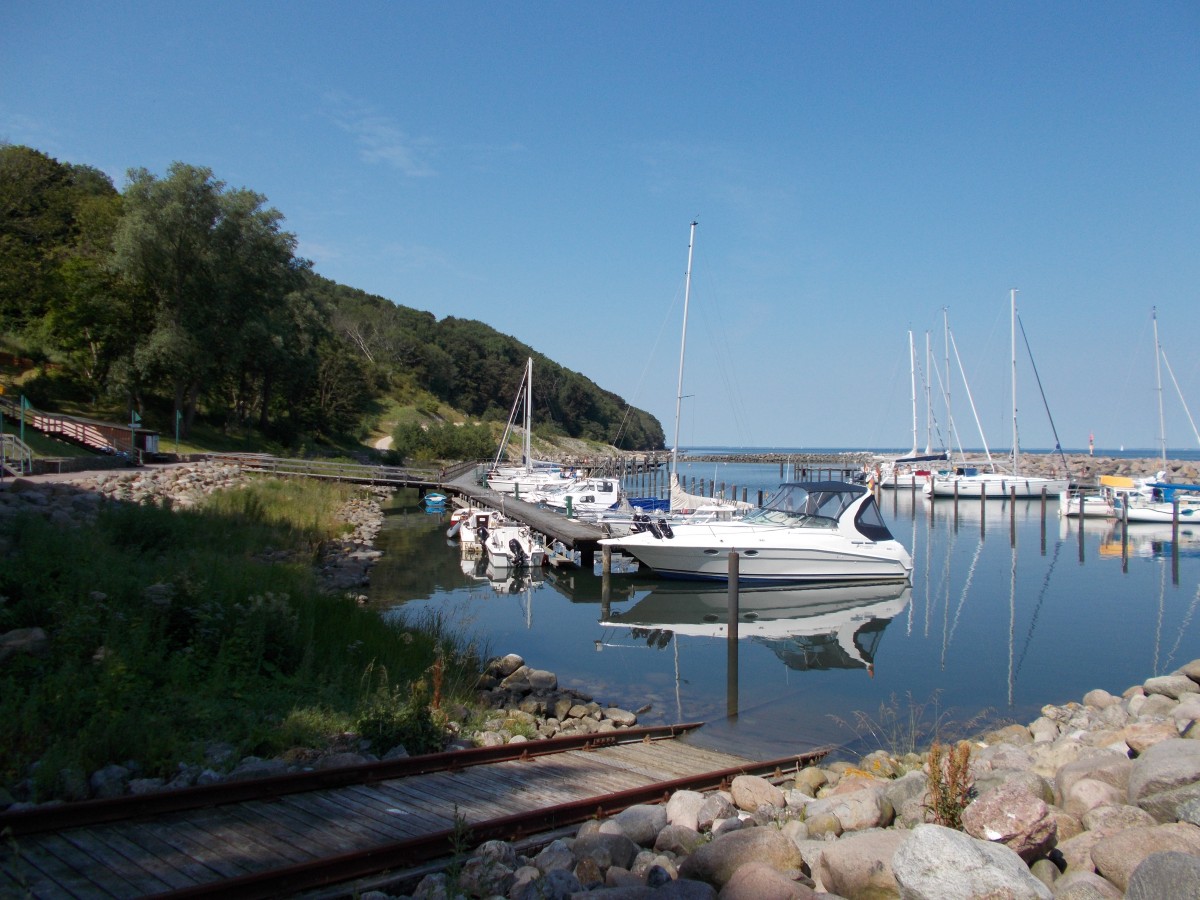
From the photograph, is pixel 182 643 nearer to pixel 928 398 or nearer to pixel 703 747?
pixel 703 747

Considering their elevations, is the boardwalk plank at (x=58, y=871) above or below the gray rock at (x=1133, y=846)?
below

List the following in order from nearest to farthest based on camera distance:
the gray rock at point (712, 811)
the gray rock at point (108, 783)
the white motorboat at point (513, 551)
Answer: the gray rock at point (108, 783)
the gray rock at point (712, 811)
the white motorboat at point (513, 551)

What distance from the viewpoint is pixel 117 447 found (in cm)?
3519

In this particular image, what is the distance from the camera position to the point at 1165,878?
4.29m

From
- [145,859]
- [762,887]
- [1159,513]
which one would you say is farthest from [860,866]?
[1159,513]

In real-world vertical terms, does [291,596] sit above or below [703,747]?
above

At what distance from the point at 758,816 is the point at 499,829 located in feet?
7.92

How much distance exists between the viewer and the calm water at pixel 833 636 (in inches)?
580

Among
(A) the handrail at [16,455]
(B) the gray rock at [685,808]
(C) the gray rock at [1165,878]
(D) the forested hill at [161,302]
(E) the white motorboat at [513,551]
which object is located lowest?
(E) the white motorboat at [513,551]

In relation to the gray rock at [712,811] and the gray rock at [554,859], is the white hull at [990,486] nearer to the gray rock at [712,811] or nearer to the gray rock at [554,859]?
the gray rock at [712,811]

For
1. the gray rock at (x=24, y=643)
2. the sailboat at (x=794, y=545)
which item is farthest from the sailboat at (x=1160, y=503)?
the gray rock at (x=24, y=643)

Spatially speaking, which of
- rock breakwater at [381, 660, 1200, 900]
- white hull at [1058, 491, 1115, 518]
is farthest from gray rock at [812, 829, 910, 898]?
white hull at [1058, 491, 1115, 518]

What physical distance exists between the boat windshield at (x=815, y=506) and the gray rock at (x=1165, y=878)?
21.6m

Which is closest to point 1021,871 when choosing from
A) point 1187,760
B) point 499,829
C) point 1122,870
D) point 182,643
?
point 1122,870
